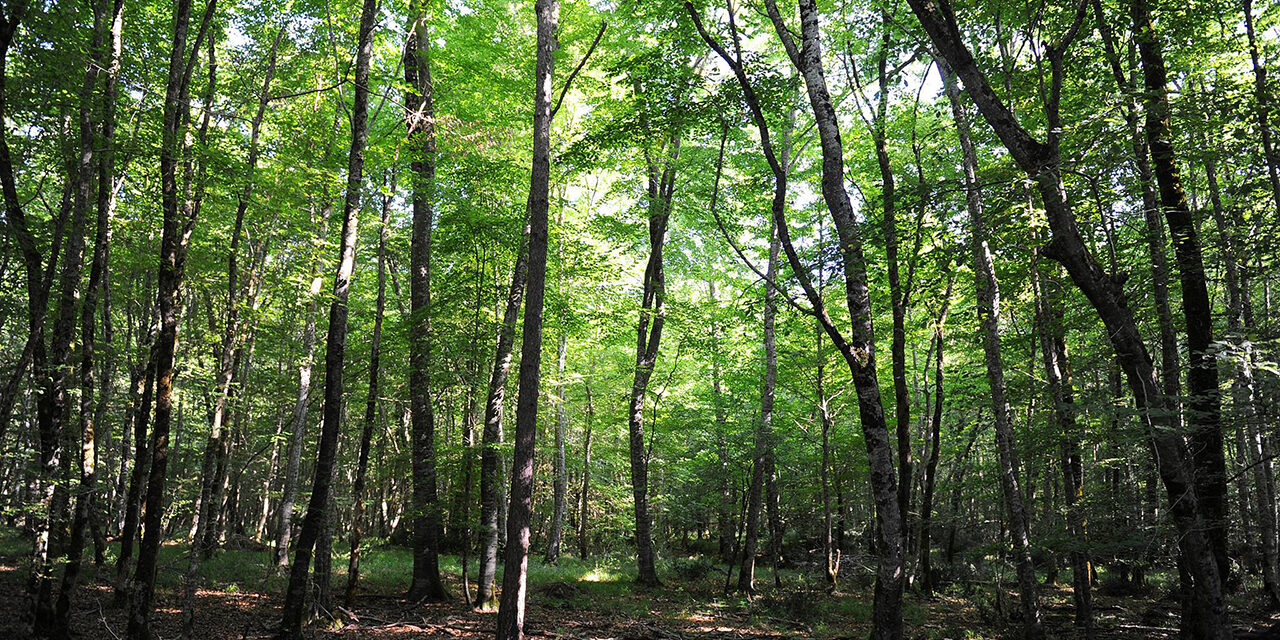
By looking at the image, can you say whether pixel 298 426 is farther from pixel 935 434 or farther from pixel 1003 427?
pixel 935 434

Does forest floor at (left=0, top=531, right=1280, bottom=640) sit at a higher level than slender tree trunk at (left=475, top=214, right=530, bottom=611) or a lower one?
lower

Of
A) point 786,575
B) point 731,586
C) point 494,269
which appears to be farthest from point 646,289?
point 786,575

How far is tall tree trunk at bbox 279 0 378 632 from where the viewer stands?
827 cm

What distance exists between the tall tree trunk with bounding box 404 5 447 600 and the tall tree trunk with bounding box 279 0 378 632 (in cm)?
167

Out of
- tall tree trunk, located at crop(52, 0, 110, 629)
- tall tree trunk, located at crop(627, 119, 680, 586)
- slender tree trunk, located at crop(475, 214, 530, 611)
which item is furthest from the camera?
tall tree trunk, located at crop(627, 119, 680, 586)

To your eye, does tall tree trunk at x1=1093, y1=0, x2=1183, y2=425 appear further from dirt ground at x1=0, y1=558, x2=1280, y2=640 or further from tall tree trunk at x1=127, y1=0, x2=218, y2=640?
tall tree trunk at x1=127, y1=0, x2=218, y2=640

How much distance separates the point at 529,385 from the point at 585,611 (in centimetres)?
692

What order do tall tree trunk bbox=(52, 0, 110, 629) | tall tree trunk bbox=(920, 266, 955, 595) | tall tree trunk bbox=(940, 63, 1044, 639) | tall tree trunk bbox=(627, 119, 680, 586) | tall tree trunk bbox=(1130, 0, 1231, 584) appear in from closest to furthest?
tall tree trunk bbox=(1130, 0, 1231, 584), tall tree trunk bbox=(52, 0, 110, 629), tall tree trunk bbox=(940, 63, 1044, 639), tall tree trunk bbox=(920, 266, 955, 595), tall tree trunk bbox=(627, 119, 680, 586)

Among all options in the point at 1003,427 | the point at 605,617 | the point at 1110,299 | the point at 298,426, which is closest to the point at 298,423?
the point at 298,426

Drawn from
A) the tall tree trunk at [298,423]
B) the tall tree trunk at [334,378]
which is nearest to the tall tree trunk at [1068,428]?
the tall tree trunk at [334,378]

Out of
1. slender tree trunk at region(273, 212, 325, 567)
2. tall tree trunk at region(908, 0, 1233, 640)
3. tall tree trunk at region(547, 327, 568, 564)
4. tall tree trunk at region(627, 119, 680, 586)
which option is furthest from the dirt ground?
tall tree trunk at region(547, 327, 568, 564)

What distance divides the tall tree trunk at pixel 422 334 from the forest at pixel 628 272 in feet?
0.32

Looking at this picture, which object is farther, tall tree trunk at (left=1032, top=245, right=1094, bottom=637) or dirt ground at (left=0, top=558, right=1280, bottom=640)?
dirt ground at (left=0, top=558, right=1280, bottom=640)

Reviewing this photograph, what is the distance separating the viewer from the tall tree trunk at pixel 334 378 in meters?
8.27
